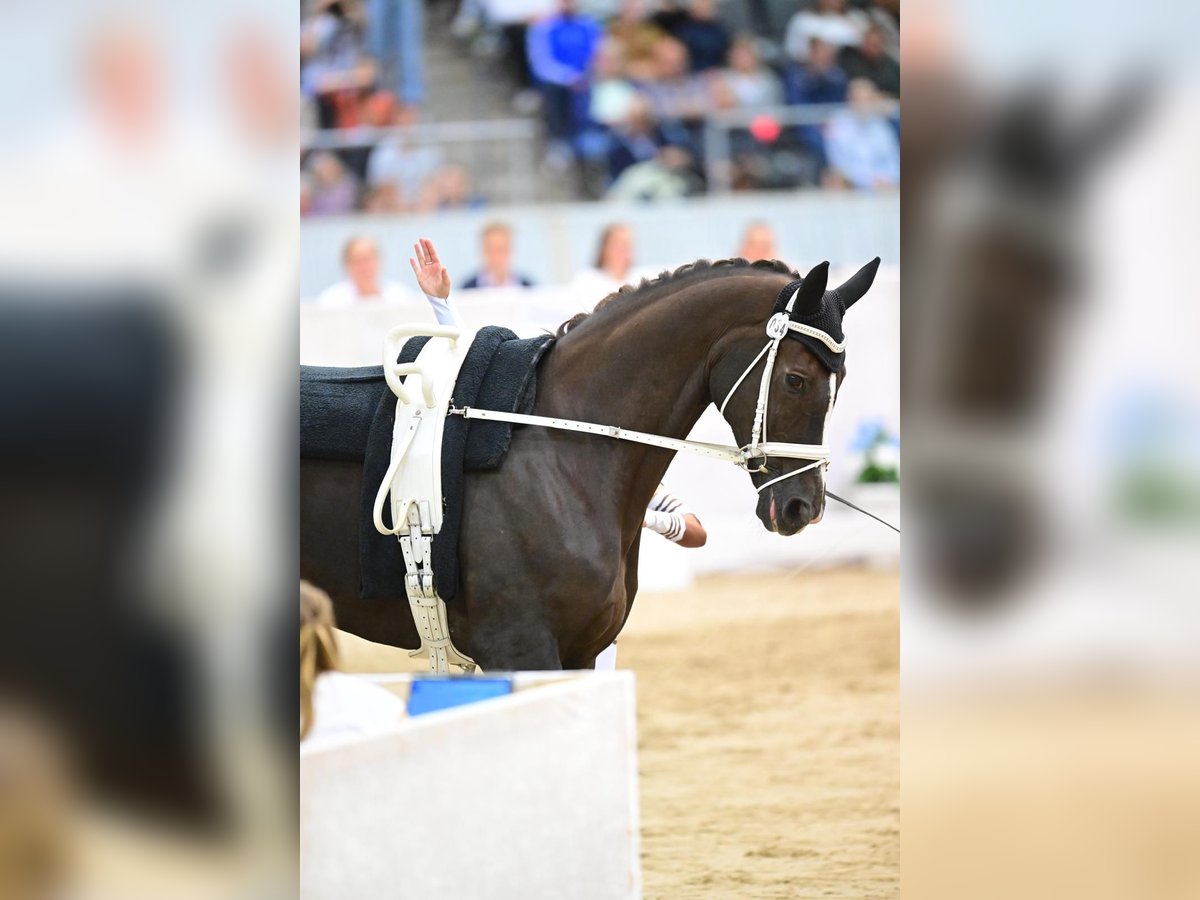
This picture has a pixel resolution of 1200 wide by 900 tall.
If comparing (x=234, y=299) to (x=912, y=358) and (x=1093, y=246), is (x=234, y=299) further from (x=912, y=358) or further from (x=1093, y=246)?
(x=1093, y=246)

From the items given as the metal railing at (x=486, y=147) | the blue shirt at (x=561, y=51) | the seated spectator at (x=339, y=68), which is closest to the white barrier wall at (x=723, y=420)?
the metal railing at (x=486, y=147)

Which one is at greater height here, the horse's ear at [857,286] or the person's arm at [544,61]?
the person's arm at [544,61]

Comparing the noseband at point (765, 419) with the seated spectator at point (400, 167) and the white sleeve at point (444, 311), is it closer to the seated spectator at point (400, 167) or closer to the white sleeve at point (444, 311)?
the white sleeve at point (444, 311)

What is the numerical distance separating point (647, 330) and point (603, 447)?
232 mm

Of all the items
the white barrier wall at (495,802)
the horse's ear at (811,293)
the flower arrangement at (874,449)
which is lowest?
the flower arrangement at (874,449)

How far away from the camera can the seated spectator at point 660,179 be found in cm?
736

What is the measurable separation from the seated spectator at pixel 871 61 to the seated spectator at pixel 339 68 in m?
2.45

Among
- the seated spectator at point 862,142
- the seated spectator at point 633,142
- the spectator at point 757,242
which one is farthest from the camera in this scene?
the seated spectator at point 633,142

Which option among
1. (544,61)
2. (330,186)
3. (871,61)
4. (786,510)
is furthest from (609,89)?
(786,510)

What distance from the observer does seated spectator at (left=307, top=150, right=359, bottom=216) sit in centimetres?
499

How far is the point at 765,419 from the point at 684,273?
34 cm

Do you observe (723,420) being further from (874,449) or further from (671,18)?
(671,18)

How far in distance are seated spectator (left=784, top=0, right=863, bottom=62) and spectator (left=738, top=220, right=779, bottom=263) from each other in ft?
6.49

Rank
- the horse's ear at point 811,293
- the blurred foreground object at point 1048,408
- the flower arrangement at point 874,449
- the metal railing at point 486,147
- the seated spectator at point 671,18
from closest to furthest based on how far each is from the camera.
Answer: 1. the blurred foreground object at point 1048,408
2. the horse's ear at point 811,293
3. the flower arrangement at point 874,449
4. the metal railing at point 486,147
5. the seated spectator at point 671,18
